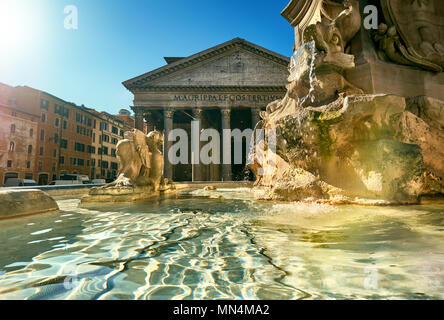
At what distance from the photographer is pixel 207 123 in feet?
93.3

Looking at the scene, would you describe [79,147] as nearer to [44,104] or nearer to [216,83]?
[44,104]

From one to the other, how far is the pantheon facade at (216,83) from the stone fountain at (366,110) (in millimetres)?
19246

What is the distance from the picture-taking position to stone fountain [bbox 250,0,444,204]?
9.55 feet

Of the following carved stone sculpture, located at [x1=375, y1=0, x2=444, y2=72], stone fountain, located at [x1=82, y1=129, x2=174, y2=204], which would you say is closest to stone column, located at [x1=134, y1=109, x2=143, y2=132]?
stone fountain, located at [x1=82, y1=129, x2=174, y2=204]

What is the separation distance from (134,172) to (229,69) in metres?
21.7

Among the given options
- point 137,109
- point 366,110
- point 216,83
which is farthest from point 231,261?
point 137,109

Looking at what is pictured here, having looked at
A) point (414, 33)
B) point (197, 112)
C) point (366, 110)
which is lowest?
point (366, 110)

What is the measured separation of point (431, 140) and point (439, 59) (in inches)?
59.9

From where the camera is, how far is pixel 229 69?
24359mm

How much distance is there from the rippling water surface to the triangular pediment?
2333 centimetres

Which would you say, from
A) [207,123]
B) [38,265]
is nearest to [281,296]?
[38,265]

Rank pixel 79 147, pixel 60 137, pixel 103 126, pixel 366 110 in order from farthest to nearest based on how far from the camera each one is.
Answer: pixel 103 126 < pixel 79 147 < pixel 60 137 < pixel 366 110

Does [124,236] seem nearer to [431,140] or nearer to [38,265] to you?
[38,265]

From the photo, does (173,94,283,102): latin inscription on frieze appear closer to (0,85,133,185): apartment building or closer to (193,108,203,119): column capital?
(193,108,203,119): column capital
